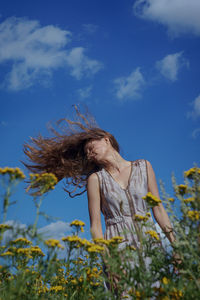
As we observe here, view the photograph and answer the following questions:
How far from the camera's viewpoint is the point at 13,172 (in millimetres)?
1917

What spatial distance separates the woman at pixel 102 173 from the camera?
3.35 m

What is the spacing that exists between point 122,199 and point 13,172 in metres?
1.87

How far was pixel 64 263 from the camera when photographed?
2943 millimetres

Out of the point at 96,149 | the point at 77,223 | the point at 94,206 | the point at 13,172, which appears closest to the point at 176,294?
the point at 77,223

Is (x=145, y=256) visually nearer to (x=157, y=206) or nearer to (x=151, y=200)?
(x=151, y=200)

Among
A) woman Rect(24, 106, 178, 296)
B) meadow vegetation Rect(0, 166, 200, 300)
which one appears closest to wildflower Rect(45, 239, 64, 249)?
meadow vegetation Rect(0, 166, 200, 300)

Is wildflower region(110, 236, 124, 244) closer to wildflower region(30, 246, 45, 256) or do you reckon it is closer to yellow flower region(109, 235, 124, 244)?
yellow flower region(109, 235, 124, 244)

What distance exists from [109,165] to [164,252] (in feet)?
6.62

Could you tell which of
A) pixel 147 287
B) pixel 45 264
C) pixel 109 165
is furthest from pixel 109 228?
pixel 147 287

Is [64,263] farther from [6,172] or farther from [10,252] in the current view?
[6,172]

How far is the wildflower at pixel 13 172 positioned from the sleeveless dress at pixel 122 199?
5.23ft

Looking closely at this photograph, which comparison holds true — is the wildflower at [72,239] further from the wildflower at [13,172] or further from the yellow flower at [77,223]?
the wildflower at [13,172]

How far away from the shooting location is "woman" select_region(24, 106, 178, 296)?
3.35 metres

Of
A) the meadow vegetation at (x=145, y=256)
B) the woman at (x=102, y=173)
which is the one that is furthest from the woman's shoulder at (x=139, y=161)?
the meadow vegetation at (x=145, y=256)
